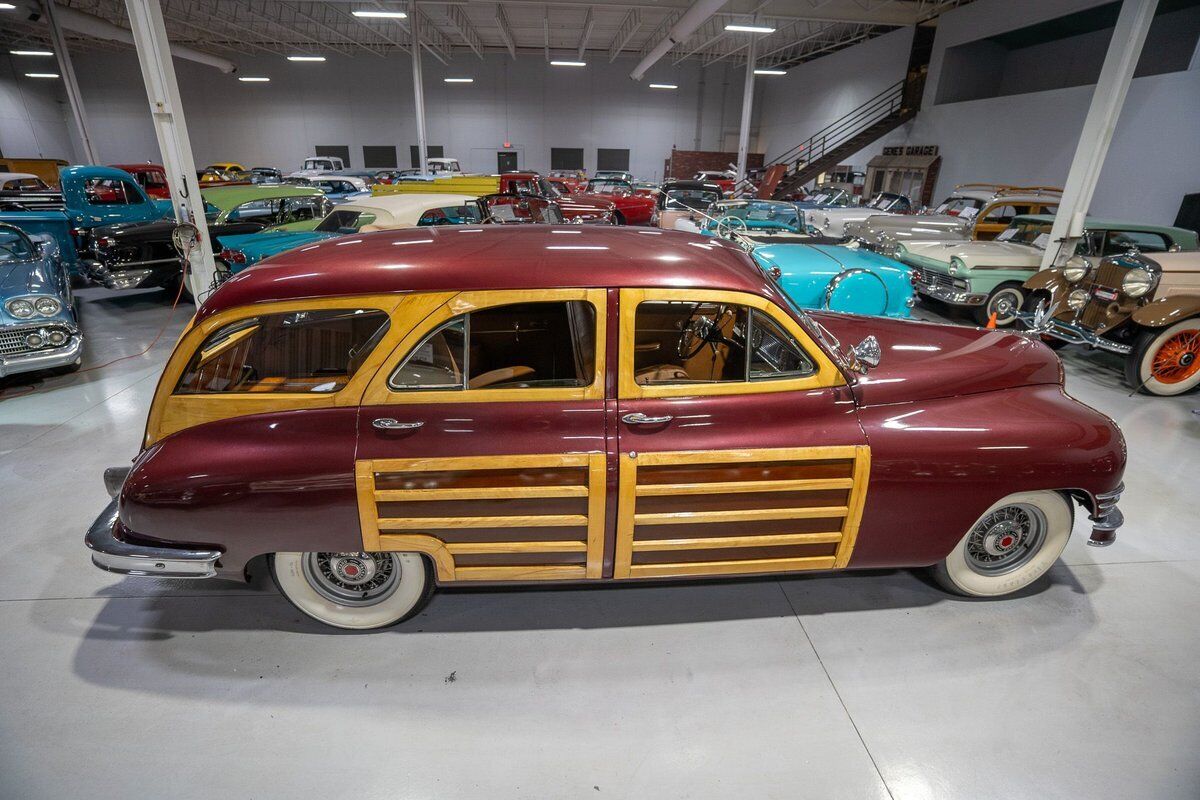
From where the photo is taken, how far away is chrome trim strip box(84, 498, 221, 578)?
2174 millimetres

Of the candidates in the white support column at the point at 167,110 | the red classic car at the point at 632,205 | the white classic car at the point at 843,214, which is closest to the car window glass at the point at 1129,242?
the white classic car at the point at 843,214

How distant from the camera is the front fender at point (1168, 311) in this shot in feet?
16.9

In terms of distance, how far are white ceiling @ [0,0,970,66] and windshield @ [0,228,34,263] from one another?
12940 millimetres

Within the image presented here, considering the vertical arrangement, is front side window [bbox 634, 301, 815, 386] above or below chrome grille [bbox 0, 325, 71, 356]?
above

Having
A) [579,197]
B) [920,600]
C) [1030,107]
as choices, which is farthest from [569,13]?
[920,600]

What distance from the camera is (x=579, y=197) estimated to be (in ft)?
40.5

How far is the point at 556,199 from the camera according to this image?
37.2 ft

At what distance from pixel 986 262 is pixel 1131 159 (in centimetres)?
787

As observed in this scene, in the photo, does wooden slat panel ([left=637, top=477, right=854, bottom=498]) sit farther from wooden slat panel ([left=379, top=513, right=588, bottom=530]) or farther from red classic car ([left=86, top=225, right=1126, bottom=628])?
wooden slat panel ([left=379, top=513, right=588, bottom=530])

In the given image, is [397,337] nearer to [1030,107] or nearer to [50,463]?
[50,463]

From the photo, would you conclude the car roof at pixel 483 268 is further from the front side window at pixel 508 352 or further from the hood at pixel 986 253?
the hood at pixel 986 253

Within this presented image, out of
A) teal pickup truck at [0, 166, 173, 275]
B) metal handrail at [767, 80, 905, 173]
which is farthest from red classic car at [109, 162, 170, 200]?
metal handrail at [767, 80, 905, 173]

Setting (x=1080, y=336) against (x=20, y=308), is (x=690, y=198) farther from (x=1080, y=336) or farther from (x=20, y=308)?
(x=20, y=308)

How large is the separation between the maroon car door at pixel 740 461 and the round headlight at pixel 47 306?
5935 millimetres
